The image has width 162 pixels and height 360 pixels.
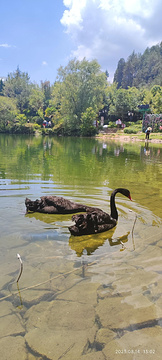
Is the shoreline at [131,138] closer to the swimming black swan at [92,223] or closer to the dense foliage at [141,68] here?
the swimming black swan at [92,223]

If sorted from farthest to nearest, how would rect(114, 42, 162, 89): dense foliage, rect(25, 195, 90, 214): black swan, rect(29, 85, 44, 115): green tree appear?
rect(114, 42, 162, 89): dense foliage < rect(29, 85, 44, 115): green tree < rect(25, 195, 90, 214): black swan

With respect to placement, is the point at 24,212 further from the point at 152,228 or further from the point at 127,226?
the point at 152,228

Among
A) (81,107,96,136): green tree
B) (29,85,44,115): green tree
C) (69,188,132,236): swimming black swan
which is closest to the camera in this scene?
(69,188,132,236): swimming black swan

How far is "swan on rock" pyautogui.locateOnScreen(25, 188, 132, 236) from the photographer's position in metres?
5.02

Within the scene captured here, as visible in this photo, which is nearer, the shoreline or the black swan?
the black swan

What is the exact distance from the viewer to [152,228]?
5512mm

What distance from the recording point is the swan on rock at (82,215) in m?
5.02

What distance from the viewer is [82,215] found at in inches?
199

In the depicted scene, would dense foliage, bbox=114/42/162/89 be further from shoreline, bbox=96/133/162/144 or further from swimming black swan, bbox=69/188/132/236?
swimming black swan, bbox=69/188/132/236

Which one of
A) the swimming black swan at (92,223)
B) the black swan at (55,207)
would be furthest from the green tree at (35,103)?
the swimming black swan at (92,223)

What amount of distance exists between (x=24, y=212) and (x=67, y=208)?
1.14m

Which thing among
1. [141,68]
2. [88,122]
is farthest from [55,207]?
[141,68]

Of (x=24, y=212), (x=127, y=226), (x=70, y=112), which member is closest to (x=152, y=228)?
(x=127, y=226)

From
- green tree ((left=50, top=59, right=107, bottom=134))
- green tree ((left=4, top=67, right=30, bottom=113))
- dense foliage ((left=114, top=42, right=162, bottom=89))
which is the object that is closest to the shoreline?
green tree ((left=50, top=59, right=107, bottom=134))
